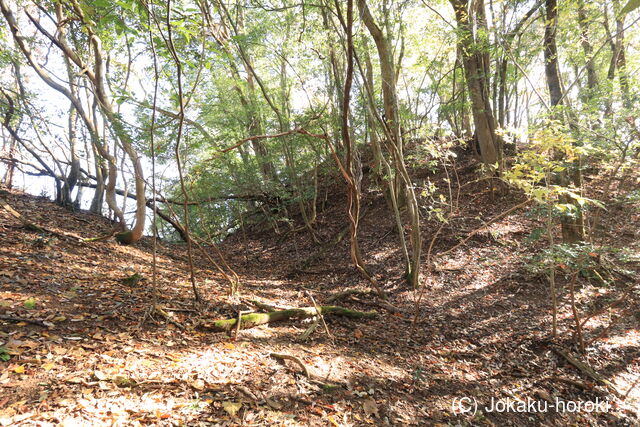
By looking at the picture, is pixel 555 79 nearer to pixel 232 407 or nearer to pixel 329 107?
pixel 329 107

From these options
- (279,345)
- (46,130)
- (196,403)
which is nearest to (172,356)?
(196,403)

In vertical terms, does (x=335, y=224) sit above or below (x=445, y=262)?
above

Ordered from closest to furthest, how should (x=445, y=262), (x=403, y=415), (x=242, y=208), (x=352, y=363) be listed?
(x=403, y=415) < (x=352, y=363) < (x=445, y=262) < (x=242, y=208)

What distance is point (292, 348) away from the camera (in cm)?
368

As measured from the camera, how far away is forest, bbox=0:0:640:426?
2.64 meters

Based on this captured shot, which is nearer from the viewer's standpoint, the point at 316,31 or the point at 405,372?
the point at 405,372

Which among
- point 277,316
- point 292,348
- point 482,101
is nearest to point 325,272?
point 277,316

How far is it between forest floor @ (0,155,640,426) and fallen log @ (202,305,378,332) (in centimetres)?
11

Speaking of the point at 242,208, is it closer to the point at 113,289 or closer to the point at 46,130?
the point at 46,130

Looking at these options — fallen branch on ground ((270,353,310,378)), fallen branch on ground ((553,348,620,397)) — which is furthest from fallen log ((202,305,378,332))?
fallen branch on ground ((553,348,620,397))

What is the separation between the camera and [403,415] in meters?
2.88

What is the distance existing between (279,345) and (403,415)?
5.31ft

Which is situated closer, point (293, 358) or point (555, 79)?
point (293, 358)

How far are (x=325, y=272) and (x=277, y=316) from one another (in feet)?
13.1
